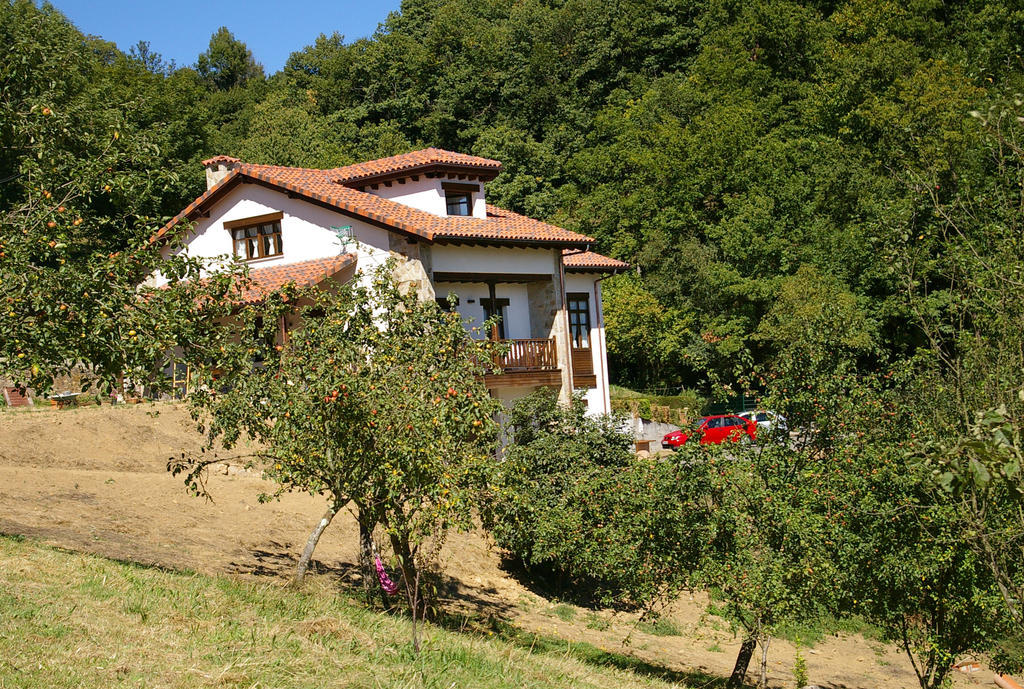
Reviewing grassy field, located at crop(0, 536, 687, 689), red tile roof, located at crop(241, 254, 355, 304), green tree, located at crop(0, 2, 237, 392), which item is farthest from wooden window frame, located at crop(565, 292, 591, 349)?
green tree, located at crop(0, 2, 237, 392)

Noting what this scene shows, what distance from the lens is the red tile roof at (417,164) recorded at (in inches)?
1030

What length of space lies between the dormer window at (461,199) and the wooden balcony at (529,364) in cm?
444

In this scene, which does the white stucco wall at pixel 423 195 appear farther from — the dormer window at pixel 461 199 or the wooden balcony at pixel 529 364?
the wooden balcony at pixel 529 364

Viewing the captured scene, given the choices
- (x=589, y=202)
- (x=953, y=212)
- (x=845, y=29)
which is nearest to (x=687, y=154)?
(x=589, y=202)

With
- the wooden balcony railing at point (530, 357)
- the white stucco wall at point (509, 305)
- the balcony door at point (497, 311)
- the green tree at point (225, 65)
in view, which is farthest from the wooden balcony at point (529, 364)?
the green tree at point (225, 65)

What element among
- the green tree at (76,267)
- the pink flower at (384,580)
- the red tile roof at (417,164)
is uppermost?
the red tile roof at (417,164)

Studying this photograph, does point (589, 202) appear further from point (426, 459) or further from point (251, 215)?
point (426, 459)

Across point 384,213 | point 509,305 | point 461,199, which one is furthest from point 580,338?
point 384,213

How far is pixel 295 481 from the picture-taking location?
11.1m

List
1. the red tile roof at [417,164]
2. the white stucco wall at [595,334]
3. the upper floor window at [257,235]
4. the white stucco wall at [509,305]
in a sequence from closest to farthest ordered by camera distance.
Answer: the upper floor window at [257,235] → the white stucco wall at [509,305] → the red tile roof at [417,164] → the white stucco wall at [595,334]

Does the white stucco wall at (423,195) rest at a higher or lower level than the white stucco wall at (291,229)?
higher

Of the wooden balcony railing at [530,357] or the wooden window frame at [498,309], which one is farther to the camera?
the wooden window frame at [498,309]

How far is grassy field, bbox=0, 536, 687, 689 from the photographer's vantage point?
7820 millimetres

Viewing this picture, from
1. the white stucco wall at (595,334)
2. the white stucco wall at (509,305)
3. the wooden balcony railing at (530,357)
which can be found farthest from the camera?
the white stucco wall at (595,334)
